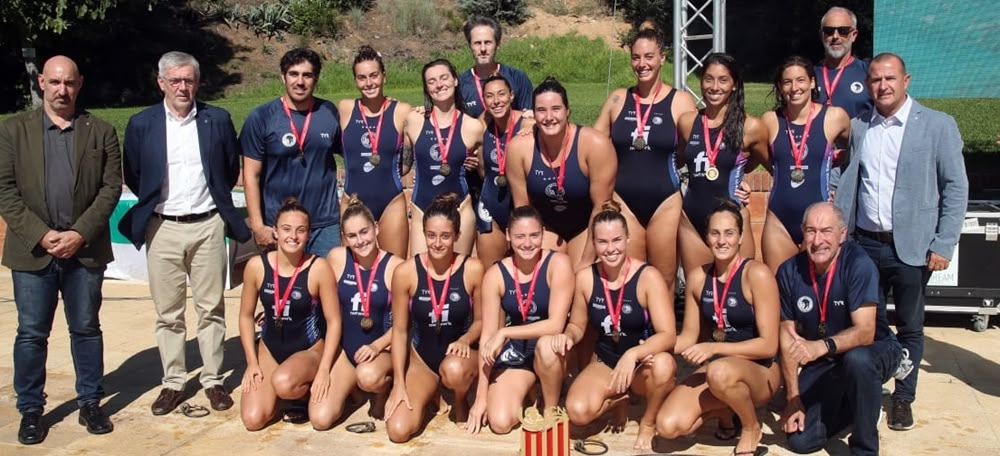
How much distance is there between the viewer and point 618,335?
→ 4781 mm

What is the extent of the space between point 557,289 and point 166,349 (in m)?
2.23

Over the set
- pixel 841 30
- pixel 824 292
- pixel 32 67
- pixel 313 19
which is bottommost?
pixel 824 292

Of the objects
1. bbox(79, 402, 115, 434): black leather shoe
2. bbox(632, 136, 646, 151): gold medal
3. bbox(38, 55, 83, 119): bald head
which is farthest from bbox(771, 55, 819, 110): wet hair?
bbox(79, 402, 115, 434): black leather shoe

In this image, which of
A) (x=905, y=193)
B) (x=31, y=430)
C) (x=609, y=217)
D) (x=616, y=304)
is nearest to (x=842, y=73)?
(x=905, y=193)

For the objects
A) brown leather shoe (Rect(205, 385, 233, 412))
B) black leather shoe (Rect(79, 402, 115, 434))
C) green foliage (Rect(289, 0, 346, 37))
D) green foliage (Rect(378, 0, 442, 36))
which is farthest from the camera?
green foliage (Rect(378, 0, 442, 36))

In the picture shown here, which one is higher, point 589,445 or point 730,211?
point 730,211

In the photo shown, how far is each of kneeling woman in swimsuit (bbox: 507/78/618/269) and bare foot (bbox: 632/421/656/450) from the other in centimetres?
99

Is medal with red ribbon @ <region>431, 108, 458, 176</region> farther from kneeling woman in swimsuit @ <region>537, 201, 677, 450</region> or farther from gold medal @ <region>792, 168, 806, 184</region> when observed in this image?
gold medal @ <region>792, 168, 806, 184</region>

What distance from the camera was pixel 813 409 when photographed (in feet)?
15.1

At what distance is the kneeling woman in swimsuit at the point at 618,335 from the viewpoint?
4.58 meters

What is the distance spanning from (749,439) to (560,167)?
5.47ft

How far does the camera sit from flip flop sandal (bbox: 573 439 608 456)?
457cm

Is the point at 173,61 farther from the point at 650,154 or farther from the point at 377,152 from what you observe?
the point at 650,154

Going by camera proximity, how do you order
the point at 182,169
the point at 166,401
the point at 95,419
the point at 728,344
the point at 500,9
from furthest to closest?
the point at 500,9, the point at 166,401, the point at 182,169, the point at 95,419, the point at 728,344
